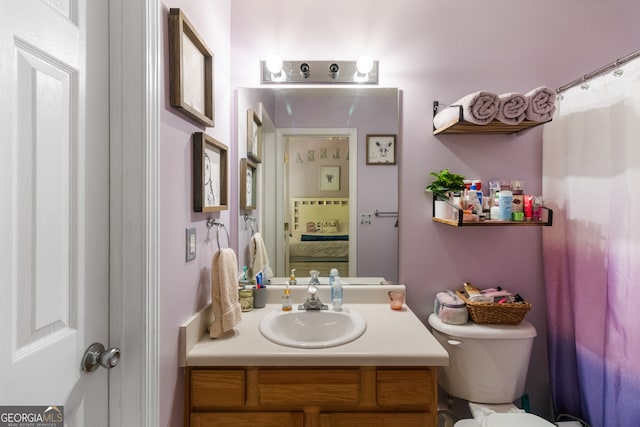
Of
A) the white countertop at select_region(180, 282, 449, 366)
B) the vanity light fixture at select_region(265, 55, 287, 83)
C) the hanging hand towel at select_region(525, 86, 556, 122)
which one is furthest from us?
the vanity light fixture at select_region(265, 55, 287, 83)

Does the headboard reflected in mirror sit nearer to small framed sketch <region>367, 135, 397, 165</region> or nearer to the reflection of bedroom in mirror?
the reflection of bedroom in mirror

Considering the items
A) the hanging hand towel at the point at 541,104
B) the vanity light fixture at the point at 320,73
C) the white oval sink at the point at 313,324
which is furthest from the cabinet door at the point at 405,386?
the vanity light fixture at the point at 320,73

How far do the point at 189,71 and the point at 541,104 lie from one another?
141 centimetres

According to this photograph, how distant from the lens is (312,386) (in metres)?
1.12

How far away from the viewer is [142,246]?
0.86 metres

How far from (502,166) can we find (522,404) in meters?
1.17

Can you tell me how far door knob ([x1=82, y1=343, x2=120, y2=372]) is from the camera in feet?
2.55

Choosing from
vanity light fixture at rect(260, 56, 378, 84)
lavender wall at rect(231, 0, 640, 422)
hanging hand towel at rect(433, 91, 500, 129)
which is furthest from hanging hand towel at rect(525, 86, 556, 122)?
vanity light fixture at rect(260, 56, 378, 84)

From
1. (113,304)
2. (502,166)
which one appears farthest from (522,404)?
(113,304)

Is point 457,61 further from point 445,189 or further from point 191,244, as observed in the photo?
point 191,244

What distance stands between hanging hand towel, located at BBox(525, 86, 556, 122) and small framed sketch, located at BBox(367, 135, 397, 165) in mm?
598

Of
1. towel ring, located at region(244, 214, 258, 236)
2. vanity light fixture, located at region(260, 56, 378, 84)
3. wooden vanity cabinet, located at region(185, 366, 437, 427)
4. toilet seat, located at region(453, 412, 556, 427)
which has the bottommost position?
toilet seat, located at region(453, 412, 556, 427)

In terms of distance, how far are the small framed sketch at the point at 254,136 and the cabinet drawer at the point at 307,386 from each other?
1.03 m

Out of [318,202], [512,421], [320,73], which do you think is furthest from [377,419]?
[320,73]
